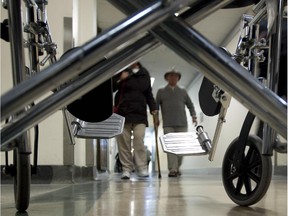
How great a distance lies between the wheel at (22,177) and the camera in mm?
999

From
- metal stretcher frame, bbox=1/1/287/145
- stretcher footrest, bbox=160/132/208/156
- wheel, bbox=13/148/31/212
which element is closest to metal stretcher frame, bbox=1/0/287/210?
metal stretcher frame, bbox=1/1/287/145

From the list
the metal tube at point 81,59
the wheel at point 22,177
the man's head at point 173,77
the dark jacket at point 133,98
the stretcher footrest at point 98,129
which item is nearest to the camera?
the metal tube at point 81,59

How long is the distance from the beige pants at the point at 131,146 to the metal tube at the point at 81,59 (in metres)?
3.37

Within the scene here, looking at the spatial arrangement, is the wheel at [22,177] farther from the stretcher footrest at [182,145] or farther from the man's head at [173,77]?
the man's head at [173,77]

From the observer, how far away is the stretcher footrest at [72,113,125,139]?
3.92 feet

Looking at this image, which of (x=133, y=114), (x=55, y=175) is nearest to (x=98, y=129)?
(x=55, y=175)

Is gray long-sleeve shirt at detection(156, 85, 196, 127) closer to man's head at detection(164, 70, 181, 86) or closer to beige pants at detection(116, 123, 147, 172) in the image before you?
man's head at detection(164, 70, 181, 86)

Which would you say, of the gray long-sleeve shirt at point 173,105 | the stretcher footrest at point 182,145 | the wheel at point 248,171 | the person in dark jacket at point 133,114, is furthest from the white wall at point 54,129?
the gray long-sleeve shirt at point 173,105

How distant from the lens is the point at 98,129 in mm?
1322

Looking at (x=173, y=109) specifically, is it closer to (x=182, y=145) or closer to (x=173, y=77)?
(x=173, y=77)

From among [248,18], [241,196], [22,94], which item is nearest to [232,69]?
[22,94]

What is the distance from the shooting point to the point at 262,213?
3.77 ft

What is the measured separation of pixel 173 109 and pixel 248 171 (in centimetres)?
347

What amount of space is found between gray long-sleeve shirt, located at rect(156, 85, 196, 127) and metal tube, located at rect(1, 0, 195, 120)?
4301mm
